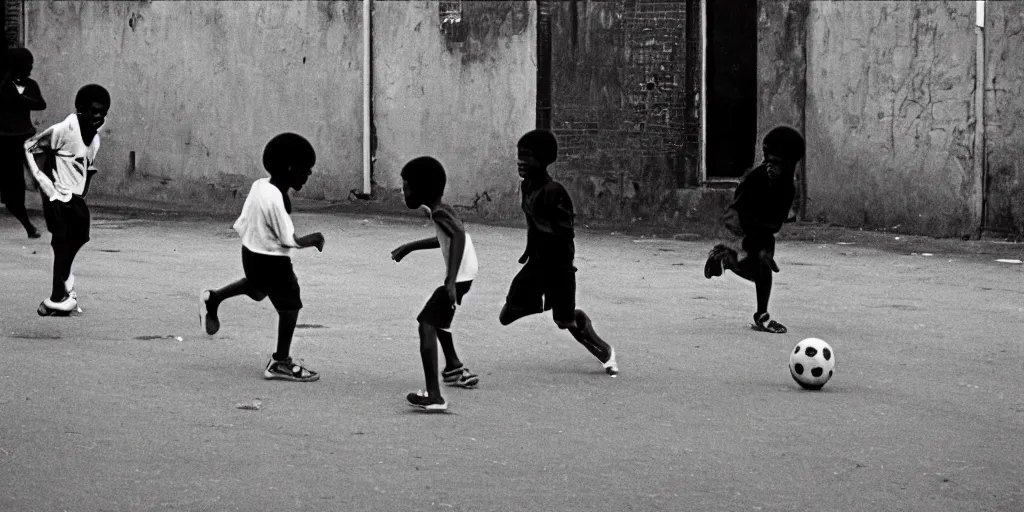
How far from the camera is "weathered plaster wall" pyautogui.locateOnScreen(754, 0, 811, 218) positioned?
17188 mm

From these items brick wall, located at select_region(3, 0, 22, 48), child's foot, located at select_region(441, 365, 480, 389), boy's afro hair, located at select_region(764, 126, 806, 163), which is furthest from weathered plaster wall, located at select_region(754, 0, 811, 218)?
brick wall, located at select_region(3, 0, 22, 48)

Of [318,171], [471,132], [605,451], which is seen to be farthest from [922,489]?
[318,171]

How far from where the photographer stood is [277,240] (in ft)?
26.7

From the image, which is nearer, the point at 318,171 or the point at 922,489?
the point at 922,489

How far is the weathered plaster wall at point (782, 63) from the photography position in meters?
17.2

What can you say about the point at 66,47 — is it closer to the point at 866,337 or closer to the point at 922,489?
the point at 866,337

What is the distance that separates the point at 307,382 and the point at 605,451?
2.19 meters

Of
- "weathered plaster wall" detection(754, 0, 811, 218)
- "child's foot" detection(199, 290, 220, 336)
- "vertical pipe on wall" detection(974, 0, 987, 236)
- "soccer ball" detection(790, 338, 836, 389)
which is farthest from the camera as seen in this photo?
"weathered plaster wall" detection(754, 0, 811, 218)

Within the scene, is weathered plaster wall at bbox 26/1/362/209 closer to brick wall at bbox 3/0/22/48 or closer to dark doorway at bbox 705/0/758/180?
brick wall at bbox 3/0/22/48

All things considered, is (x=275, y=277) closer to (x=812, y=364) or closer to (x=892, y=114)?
(x=812, y=364)

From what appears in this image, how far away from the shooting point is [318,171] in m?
20.1

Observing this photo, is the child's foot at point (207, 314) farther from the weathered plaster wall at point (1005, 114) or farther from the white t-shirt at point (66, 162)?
the weathered plaster wall at point (1005, 114)

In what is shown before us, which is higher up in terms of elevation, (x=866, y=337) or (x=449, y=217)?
(x=449, y=217)

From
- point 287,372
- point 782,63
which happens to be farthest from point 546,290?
point 782,63
